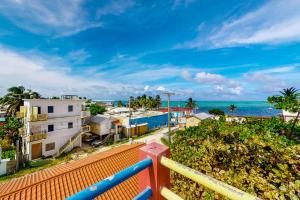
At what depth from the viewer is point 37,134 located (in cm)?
2606

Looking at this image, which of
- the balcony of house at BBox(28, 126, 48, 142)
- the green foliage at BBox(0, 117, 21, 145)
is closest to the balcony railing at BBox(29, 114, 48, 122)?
the balcony of house at BBox(28, 126, 48, 142)

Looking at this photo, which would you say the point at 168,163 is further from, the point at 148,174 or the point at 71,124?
the point at 71,124

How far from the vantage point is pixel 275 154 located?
3559mm

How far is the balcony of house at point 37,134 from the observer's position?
25.3 metres

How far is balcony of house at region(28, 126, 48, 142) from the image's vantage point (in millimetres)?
25269

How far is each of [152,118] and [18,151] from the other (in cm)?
2990

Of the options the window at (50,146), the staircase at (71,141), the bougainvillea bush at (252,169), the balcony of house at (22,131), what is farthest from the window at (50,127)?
the bougainvillea bush at (252,169)

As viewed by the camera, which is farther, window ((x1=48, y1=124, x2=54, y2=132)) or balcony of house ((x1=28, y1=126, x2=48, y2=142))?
window ((x1=48, y1=124, x2=54, y2=132))

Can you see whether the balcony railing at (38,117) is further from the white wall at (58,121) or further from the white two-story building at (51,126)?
the white wall at (58,121)

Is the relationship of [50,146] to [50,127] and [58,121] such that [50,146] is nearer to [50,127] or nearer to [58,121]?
[50,127]

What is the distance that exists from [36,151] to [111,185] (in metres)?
30.0

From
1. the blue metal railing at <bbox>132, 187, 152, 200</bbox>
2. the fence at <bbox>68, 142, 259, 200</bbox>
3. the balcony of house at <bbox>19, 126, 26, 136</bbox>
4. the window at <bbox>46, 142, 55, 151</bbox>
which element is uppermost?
the fence at <bbox>68, 142, 259, 200</bbox>

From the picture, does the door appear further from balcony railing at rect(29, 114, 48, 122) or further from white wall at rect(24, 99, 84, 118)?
white wall at rect(24, 99, 84, 118)

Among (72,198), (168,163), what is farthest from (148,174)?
(72,198)
